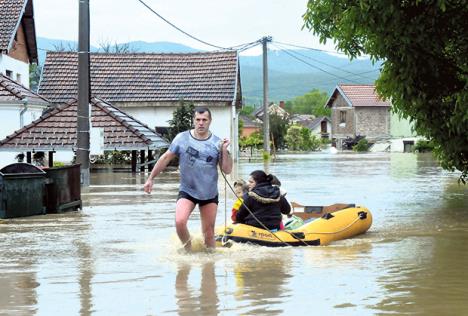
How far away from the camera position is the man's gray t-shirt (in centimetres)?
1233

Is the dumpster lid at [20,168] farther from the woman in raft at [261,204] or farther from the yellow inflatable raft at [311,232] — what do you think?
the woman in raft at [261,204]

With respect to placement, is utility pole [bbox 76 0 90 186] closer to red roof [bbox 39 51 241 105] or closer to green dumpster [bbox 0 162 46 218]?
green dumpster [bbox 0 162 46 218]

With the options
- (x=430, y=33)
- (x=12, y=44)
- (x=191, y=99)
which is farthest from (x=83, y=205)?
(x=191, y=99)

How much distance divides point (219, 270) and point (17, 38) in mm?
34366

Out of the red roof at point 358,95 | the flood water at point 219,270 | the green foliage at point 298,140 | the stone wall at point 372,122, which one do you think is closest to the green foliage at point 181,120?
the flood water at point 219,270

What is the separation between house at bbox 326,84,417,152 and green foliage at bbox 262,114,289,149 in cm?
912

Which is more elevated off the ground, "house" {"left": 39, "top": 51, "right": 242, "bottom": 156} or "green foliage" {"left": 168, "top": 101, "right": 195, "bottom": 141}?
"house" {"left": 39, "top": 51, "right": 242, "bottom": 156}

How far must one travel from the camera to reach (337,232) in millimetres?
14859

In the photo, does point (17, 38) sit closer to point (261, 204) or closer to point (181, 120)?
point (181, 120)

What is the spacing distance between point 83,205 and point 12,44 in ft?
70.7

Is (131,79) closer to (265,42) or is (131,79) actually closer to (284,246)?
(265,42)

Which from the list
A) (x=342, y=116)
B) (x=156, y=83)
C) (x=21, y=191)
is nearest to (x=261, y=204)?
(x=21, y=191)

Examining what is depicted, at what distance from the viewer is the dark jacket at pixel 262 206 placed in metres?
14.0

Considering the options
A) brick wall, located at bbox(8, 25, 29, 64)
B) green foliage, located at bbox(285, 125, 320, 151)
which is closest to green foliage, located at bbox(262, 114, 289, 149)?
green foliage, located at bbox(285, 125, 320, 151)
